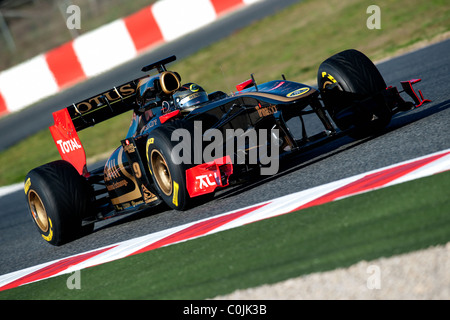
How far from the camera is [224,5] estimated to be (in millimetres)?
23562

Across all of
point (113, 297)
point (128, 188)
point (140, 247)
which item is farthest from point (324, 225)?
point (128, 188)

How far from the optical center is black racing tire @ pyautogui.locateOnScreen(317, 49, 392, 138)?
5938 mm

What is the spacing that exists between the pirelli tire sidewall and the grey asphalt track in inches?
8.9

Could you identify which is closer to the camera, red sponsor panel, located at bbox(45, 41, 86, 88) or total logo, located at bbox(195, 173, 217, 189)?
total logo, located at bbox(195, 173, 217, 189)

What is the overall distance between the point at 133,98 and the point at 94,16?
81.4ft

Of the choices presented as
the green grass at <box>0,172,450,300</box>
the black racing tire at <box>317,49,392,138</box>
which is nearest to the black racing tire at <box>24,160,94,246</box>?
the green grass at <box>0,172,450,300</box>

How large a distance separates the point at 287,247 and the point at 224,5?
66.8 feet

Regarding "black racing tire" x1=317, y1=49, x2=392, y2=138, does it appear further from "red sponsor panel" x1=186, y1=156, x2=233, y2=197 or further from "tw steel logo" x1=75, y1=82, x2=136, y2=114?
"tw steel logo" x1=75, y1=82, x2=136, y2=114

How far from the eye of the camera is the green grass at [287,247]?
3.62 meters

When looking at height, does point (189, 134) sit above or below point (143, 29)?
below

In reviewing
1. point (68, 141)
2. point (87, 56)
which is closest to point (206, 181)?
point (68, 141)

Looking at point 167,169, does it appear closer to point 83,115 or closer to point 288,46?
point 83,115

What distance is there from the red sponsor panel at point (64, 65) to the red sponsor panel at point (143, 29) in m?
2.03

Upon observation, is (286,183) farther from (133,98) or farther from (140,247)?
(133,98)
